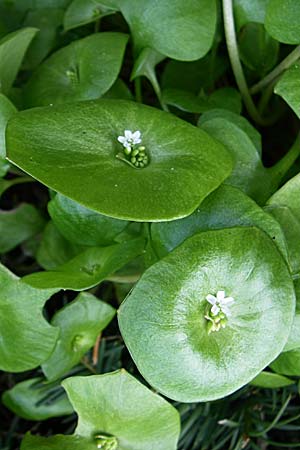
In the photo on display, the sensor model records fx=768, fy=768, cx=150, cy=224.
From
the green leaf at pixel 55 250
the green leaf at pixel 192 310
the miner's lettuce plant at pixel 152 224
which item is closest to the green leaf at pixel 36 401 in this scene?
the miner's lettuce plant at pixel 152 224

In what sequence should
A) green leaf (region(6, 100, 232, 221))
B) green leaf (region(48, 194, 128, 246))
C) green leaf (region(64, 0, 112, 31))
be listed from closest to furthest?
green leaf (region(6, 100, 232, 221))
green leaf (region(48, 194, 128, 246))
green leaf (region(64, 0, 112, 31))

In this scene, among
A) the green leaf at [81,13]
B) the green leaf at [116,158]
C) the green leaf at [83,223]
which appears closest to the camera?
the green leaf at [116,158]

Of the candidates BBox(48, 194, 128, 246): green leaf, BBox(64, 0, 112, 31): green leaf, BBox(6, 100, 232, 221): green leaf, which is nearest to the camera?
BBox(6, 100, 232, 221): green leaf

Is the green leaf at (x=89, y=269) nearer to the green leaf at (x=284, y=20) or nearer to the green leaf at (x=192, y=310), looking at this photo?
the green leaf at (x=192, y=310)

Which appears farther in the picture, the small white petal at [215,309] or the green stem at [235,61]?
the green stem at [235,61]

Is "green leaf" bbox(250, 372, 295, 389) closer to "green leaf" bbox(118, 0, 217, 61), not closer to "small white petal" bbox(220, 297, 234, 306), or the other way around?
"small white petal" bbox(220, 297, 234, 306)

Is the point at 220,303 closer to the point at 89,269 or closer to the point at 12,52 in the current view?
the point at 89,269

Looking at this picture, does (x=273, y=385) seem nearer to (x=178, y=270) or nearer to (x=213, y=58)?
(x=178, y=270)

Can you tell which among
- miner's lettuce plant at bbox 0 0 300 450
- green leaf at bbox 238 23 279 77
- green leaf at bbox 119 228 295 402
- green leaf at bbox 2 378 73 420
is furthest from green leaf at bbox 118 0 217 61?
green leaf at bbox 2 378 73 420
